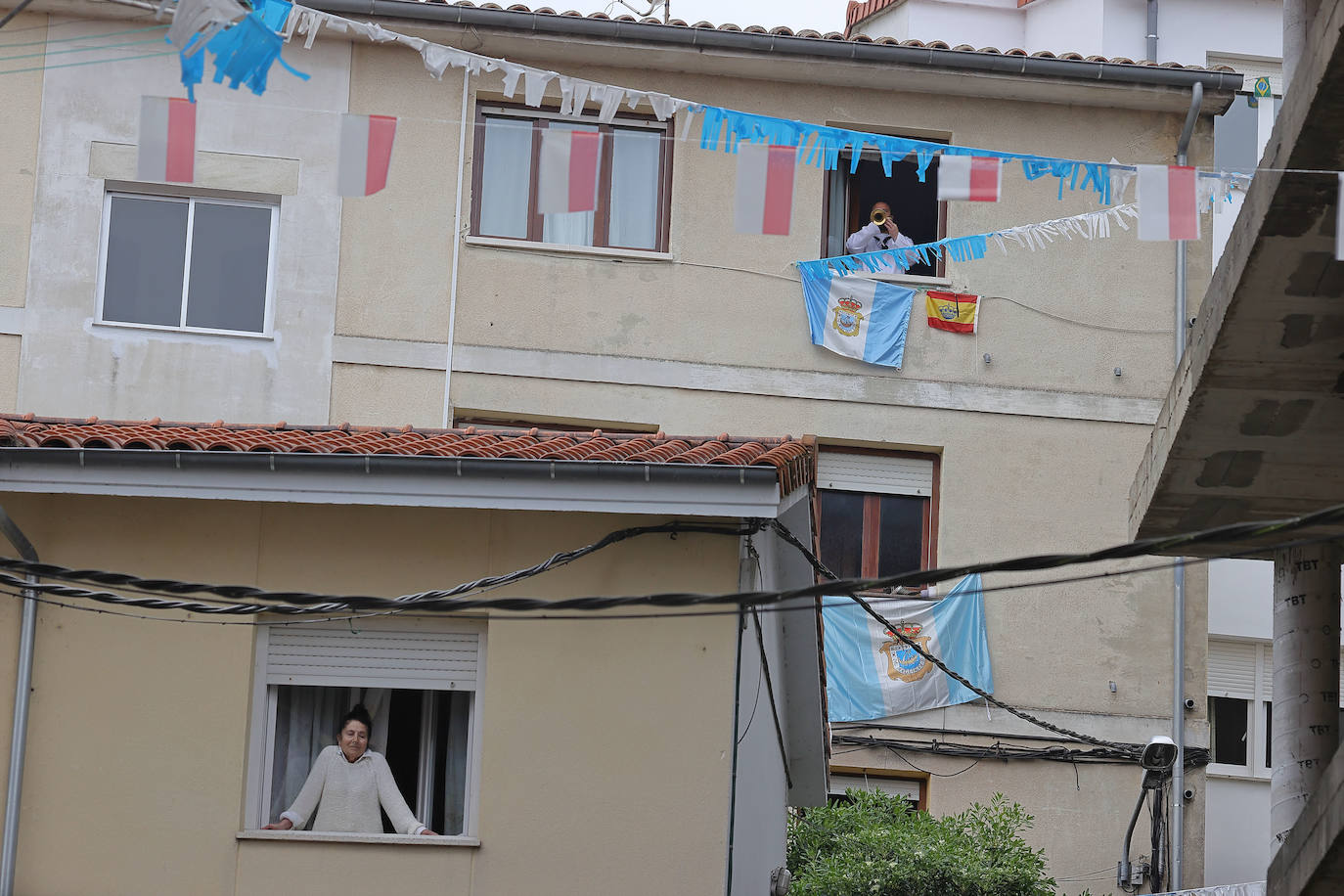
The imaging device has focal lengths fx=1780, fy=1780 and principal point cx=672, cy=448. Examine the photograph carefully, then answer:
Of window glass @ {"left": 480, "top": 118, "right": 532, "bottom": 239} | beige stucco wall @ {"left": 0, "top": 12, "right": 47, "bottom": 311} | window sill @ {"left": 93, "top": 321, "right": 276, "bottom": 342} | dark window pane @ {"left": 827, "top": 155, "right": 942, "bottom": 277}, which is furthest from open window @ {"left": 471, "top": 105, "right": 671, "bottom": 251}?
beige stucco wall @ {"left": 0, "top": 12, "right": 47, "bottom": 311}

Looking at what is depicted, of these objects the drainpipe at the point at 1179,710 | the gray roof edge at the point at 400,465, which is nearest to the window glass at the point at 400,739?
the gray roof edge at the point at 400,465

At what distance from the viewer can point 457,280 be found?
17.8 m

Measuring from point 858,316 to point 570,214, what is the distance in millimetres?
3091

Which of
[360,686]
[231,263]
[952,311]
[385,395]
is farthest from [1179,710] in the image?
[360,686]

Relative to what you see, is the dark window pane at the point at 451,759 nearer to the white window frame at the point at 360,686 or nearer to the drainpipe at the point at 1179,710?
the white window frame at the point at 360,686

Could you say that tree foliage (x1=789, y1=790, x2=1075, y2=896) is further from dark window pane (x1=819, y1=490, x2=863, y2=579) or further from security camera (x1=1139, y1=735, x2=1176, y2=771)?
dark window pane (x1=819, y1=490, x2=863, y2=579)

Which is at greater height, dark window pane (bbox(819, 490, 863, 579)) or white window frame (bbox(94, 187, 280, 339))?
white window frame (bbox(94, 187, 280, 339))

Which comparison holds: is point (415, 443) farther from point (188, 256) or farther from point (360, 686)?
point (188, 256)

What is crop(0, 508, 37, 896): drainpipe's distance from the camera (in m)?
8.62

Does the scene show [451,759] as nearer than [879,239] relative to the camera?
Yes

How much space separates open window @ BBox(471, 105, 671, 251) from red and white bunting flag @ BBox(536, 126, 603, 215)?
360 inches

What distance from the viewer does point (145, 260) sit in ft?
57.9

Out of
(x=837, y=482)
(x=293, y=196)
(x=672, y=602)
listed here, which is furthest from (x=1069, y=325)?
(x=672, y=602)

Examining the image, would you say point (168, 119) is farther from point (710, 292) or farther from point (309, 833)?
point (710, 292)
